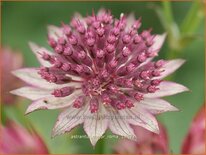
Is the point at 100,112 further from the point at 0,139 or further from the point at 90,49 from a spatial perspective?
the point at 0,139

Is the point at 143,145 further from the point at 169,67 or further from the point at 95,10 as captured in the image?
the point at 95,10

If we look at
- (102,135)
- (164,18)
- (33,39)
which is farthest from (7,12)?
(102,135)

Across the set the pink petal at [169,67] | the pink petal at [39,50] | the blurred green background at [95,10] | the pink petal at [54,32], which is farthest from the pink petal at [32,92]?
the blurred green background at [95,10]

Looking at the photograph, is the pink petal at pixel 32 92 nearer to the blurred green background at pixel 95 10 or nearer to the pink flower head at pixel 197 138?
the pink flower head at pixel 197 138

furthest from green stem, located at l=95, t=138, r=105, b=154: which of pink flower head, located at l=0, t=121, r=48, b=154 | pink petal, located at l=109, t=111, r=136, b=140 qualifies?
pink flower head, located at l=0, t=121, r=48, b=154

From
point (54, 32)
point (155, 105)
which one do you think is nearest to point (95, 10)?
point (54, 32)

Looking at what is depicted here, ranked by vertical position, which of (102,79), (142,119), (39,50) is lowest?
(142,119)

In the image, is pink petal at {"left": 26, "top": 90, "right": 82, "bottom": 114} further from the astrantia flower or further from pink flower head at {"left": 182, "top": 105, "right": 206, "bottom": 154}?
pink flower head at {"left": 182, "top": 105, "right": 206, "bottom": 154}
